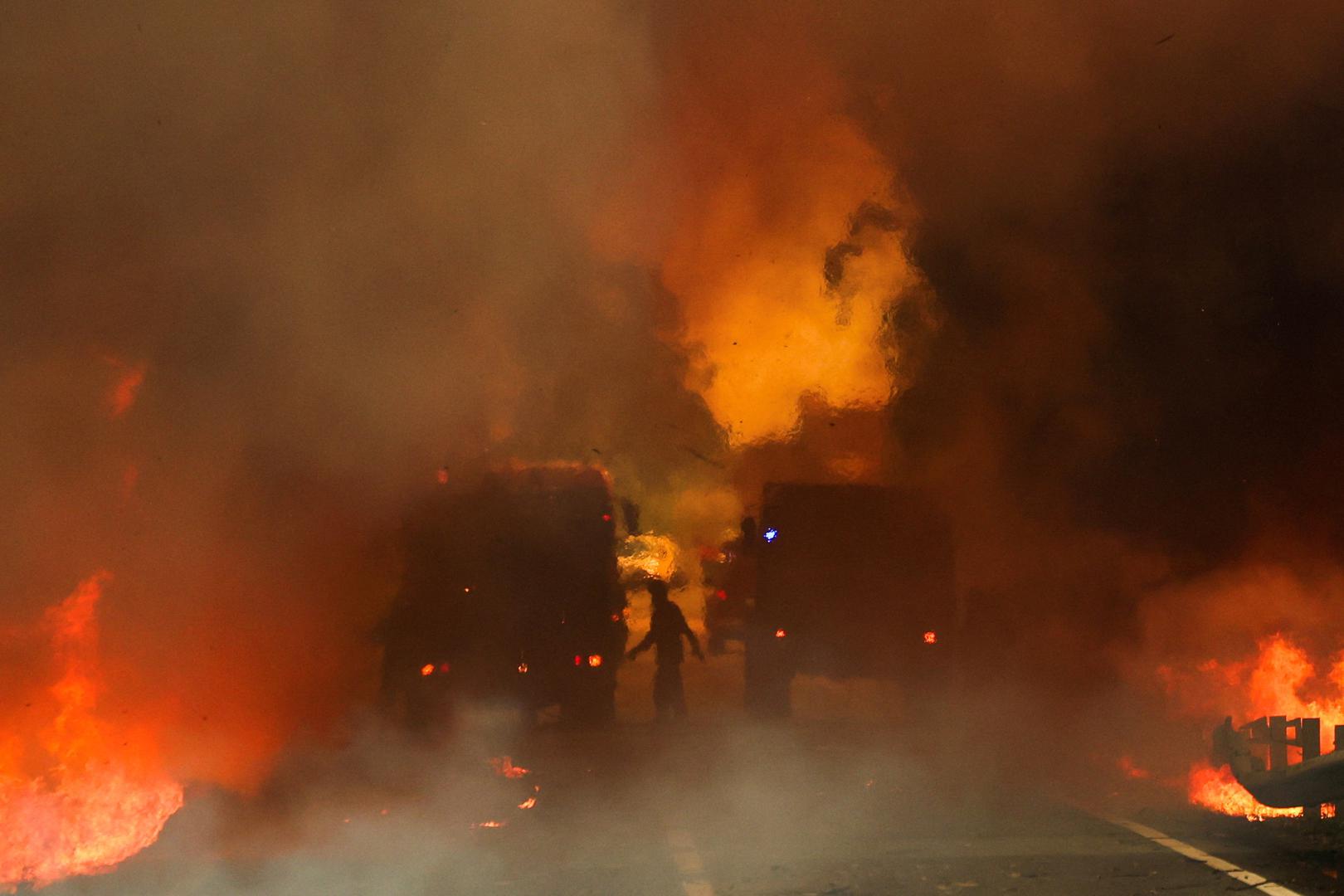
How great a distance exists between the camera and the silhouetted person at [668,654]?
887 centimetres

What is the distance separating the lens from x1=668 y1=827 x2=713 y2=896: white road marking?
189 inches

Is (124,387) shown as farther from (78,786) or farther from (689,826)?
(689,826)

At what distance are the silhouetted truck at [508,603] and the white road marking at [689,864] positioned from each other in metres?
2.34

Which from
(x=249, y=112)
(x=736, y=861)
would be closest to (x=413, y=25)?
(x=249, y=112)

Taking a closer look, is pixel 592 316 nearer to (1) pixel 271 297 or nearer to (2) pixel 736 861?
(1) pixel 271 297

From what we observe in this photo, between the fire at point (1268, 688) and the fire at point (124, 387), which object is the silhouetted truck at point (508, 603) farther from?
the fire at point (1268, 688)

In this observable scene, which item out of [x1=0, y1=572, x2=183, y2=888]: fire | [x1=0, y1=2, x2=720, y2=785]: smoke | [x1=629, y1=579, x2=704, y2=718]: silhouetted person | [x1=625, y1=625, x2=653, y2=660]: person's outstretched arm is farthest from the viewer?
[x1=629, y1=579, x2=704, y2=718]: silhouetted person

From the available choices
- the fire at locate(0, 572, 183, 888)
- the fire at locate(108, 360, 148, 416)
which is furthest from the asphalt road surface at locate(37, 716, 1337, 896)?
the fire at locate(108, 360, 148, 416)

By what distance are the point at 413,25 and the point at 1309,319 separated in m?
7.91

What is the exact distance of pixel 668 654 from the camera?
887 cm

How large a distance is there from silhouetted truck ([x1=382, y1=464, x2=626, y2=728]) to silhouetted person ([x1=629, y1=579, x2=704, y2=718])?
38 centimetres

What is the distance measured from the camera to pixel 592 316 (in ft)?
30.7

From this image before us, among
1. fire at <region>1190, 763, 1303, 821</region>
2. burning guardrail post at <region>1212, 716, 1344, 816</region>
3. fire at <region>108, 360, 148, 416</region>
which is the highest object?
fire at <region>108, 360, 148, 416</region>

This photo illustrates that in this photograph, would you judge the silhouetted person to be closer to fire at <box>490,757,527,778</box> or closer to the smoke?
the smoke
